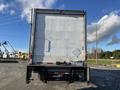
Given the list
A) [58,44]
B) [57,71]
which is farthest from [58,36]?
[57,71]

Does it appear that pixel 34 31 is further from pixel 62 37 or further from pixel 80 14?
pixel 80 14

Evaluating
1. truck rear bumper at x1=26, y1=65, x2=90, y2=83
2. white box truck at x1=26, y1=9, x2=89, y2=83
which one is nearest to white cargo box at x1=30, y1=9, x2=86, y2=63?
white box truck at x1=26, y1=9, x2=89, y2=83

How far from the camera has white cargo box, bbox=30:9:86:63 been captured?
43.9 feet

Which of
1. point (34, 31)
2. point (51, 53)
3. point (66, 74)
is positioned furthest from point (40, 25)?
point (66, 74)

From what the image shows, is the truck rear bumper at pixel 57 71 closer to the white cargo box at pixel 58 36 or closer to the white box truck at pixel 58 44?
the white box truck at pixel 58 44

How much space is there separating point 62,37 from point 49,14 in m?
1.27

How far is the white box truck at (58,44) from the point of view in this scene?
13359 mm

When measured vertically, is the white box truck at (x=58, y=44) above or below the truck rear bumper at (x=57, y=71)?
above

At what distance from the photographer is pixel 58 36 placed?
13586 mm

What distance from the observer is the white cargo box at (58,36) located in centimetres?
1338

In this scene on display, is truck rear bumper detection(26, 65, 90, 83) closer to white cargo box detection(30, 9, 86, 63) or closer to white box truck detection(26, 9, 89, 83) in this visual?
white box truck detection(26, 9, 89, 83)

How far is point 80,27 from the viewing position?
13641 mm

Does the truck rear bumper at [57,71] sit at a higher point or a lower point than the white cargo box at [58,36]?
lower

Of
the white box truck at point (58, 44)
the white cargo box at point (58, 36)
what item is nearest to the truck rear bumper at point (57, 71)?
the white box truck at point (58, 44)
